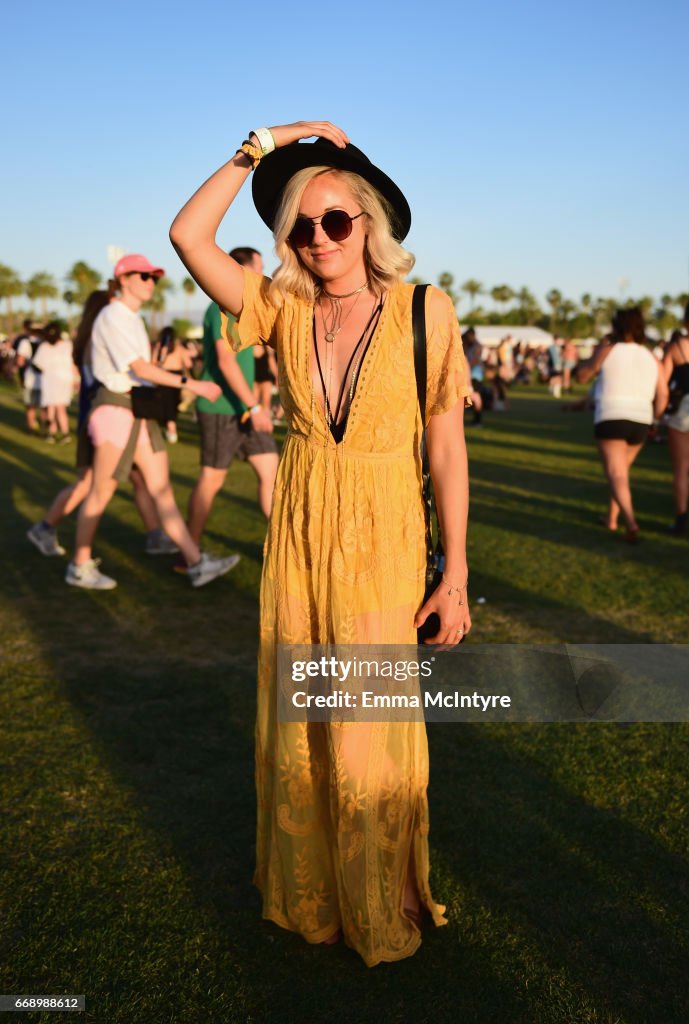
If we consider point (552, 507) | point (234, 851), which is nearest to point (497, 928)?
point (234, 851)

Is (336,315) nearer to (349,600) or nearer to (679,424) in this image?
(349,600)

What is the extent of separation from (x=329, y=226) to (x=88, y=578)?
453 cm

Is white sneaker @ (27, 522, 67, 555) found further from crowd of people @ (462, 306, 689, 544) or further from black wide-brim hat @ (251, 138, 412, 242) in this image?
black wide-brim hat @ (251, 138, 412, 242)

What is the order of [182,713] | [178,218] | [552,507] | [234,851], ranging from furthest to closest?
[552,507] → [182,713] → [234,851] → [178,218]

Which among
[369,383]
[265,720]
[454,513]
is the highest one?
[369,383]

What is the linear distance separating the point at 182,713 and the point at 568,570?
3604mm

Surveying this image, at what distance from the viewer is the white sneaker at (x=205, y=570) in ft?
20.8

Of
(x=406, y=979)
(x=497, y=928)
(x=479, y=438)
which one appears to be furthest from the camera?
(x=479, y=438)

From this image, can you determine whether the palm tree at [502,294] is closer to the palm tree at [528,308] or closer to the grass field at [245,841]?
the palm tree at [528,308]

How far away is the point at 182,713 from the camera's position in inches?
167

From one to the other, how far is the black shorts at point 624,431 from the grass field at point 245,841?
78.3 inches

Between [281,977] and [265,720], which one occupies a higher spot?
[265,720]

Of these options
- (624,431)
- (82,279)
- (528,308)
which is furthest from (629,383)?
(528,308)

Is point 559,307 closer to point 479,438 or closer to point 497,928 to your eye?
point 479,438
